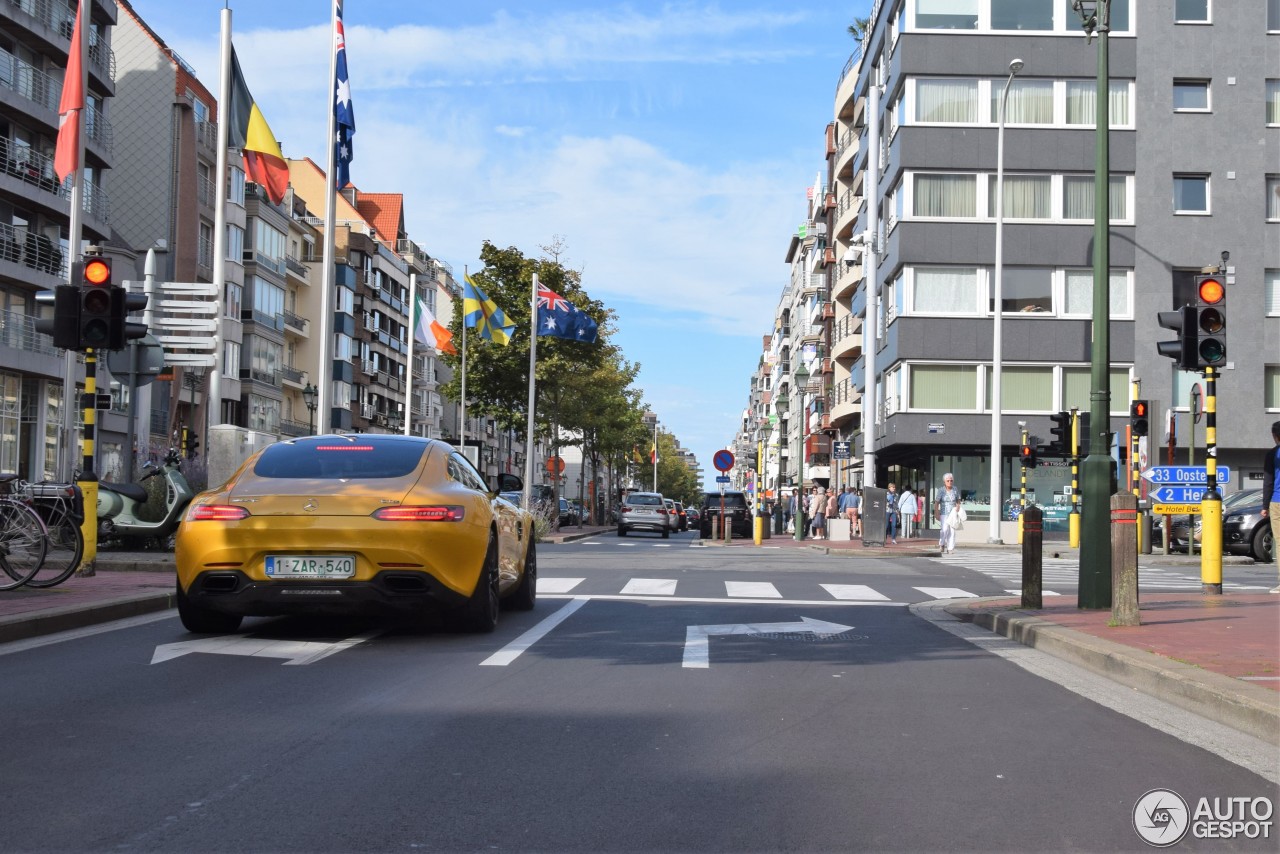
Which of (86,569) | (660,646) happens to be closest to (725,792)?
(660,646)

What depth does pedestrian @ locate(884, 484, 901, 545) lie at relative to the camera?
128 feet

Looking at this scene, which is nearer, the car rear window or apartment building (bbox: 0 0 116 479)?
the car rear window

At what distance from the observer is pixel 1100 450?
42.5ft

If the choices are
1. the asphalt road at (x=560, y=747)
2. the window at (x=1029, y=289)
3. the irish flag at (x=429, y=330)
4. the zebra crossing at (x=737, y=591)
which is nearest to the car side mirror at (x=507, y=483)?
the asphalt road at (x=560, y=747)

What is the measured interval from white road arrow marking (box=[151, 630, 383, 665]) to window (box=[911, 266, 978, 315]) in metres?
38.2

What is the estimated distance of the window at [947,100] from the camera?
46562 mm

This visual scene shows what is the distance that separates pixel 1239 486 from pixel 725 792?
151ft

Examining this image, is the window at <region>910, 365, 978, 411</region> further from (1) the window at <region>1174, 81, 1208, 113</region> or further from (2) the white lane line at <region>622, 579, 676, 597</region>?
(2) the white lane line at <region>622, 579, 676, 597</region>

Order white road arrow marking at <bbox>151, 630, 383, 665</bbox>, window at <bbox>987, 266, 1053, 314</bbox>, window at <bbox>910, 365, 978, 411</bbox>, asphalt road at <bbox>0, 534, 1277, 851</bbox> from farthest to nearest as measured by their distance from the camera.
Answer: window at <bbox>910, 365, 978, 411</bbox>, window at <bbox>987, 266, 1053, 314</bbox>, white road arrow marking at <bbox>151, 630, 383, 665</bbox>, asphalt road at <bbox>0, 534, 1277, 851</bbox>

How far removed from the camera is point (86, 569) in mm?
13984

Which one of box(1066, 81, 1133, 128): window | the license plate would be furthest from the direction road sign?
box(1066, 81, 1133, 128): window

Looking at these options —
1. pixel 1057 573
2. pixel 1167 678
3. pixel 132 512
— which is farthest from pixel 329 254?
pixel 1167 678

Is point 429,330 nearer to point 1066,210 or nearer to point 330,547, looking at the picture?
point 1066,210

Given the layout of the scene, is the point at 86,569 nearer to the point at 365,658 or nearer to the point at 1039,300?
→ the point at 365,658
